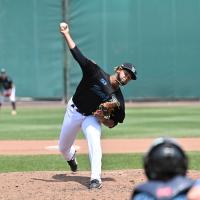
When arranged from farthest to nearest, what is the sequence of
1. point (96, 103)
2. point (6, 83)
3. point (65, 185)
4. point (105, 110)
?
1. point (6, 83)
2. point (65, 185)
3. point (96, 103)
4. point (105, 110)

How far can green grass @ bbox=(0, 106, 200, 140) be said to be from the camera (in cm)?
1548

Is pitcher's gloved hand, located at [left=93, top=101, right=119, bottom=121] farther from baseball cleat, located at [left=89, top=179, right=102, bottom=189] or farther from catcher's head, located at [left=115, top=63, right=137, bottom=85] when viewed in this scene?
baseball cleat, located at [left=89, top=179, right=102, bottom=189]

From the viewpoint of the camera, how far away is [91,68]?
7.43m

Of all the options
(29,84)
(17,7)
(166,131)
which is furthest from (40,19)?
(166,131)

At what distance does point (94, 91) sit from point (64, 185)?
51.0 inches

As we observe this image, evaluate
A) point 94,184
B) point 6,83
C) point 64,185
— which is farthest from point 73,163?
point 6,83

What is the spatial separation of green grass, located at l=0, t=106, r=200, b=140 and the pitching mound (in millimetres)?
6109

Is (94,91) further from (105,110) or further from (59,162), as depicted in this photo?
(59,162)

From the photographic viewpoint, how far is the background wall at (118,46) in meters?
30.4

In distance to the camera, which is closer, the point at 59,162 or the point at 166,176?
the point at 166,176

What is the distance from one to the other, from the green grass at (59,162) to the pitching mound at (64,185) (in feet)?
3.05

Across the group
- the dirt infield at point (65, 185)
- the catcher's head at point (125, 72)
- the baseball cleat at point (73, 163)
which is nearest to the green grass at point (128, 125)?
the baseball cleat at point (73, 163)

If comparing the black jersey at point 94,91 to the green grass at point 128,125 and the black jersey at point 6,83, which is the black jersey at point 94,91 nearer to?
the green grass at point 128,125

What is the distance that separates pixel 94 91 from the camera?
24.6 feet
